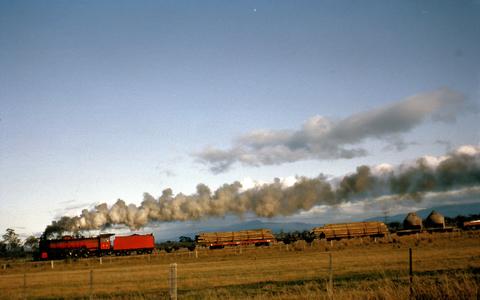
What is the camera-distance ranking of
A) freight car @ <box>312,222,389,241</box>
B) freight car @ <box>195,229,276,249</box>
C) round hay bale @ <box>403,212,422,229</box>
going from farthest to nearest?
round hay bale @ <box>403,212,422,229</box>
freight car @ <box>312,222,389,241</box>
freight car @ <box>195,229,276,249</box>

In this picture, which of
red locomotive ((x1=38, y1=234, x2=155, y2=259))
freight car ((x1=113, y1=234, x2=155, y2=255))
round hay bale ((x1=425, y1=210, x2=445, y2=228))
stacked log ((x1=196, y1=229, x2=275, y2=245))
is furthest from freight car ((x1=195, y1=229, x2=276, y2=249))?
round hay bale ((x1=425, y1=210, x2=445, y2=228))

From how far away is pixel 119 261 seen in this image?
200ft

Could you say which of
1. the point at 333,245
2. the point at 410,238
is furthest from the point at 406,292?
the point at 410,238

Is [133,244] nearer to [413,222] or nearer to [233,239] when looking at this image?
[233,239]

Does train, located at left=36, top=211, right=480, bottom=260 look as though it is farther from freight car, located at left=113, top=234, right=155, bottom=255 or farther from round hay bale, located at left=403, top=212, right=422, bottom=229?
round hay bale, located at left=403, top=212, right=422, bottom=229

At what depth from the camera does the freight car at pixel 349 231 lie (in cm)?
7849

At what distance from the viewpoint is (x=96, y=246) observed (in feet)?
237

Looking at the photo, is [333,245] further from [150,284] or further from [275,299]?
[275,299]

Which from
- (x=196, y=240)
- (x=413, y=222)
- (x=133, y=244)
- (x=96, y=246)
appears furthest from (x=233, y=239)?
(x=413, y=222)

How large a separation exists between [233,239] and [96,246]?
2251 cm

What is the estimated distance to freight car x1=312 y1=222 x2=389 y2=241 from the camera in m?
78.5

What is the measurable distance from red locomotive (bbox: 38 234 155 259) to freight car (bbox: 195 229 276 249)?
8.98 metres

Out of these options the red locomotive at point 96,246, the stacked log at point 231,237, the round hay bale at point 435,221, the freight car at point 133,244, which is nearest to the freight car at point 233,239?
the stacked log at point 231,237

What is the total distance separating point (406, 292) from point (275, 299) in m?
5.29
